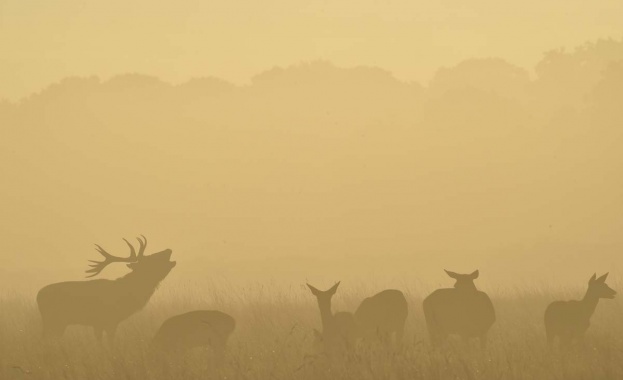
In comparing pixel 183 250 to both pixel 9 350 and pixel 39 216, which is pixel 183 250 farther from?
pixel 9 350

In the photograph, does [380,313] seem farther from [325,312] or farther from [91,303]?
[91,303]

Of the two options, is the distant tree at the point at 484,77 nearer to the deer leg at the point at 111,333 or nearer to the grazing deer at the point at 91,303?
the grazing deer at the point at 91,303

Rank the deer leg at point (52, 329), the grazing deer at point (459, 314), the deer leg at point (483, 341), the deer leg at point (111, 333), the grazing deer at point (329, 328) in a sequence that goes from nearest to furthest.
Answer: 1. the grazing deer at point (329, 328)
2. the deer leg at point (483, 341)
3. the grazing deer at point (459, 314)
4. the deer leg at point (111, 333)
5. the deer leg at point (52, 329)

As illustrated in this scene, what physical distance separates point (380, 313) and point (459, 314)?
38.8 inches

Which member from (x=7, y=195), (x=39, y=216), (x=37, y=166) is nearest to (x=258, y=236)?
(x=39, y=216)

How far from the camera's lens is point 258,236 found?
71.6 metres

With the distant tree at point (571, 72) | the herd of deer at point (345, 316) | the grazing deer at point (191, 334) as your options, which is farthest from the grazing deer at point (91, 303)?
the distant tree at point (571, 72)

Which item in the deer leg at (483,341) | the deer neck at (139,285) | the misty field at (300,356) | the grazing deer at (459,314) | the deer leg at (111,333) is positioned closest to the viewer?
the misty field at (300,356)

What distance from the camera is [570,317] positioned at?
12.4m

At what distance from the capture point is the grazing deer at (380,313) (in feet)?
42.0

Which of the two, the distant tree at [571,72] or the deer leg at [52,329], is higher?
the distant tree at [571,72]

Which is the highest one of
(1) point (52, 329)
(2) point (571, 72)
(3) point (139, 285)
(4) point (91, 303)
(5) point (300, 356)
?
(2) point (571, 72)

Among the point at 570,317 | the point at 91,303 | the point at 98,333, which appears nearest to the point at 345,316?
the point at 570,317

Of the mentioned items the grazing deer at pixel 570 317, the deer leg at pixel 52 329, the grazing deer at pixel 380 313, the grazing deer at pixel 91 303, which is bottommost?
the grazing deer at pixel 570 317
